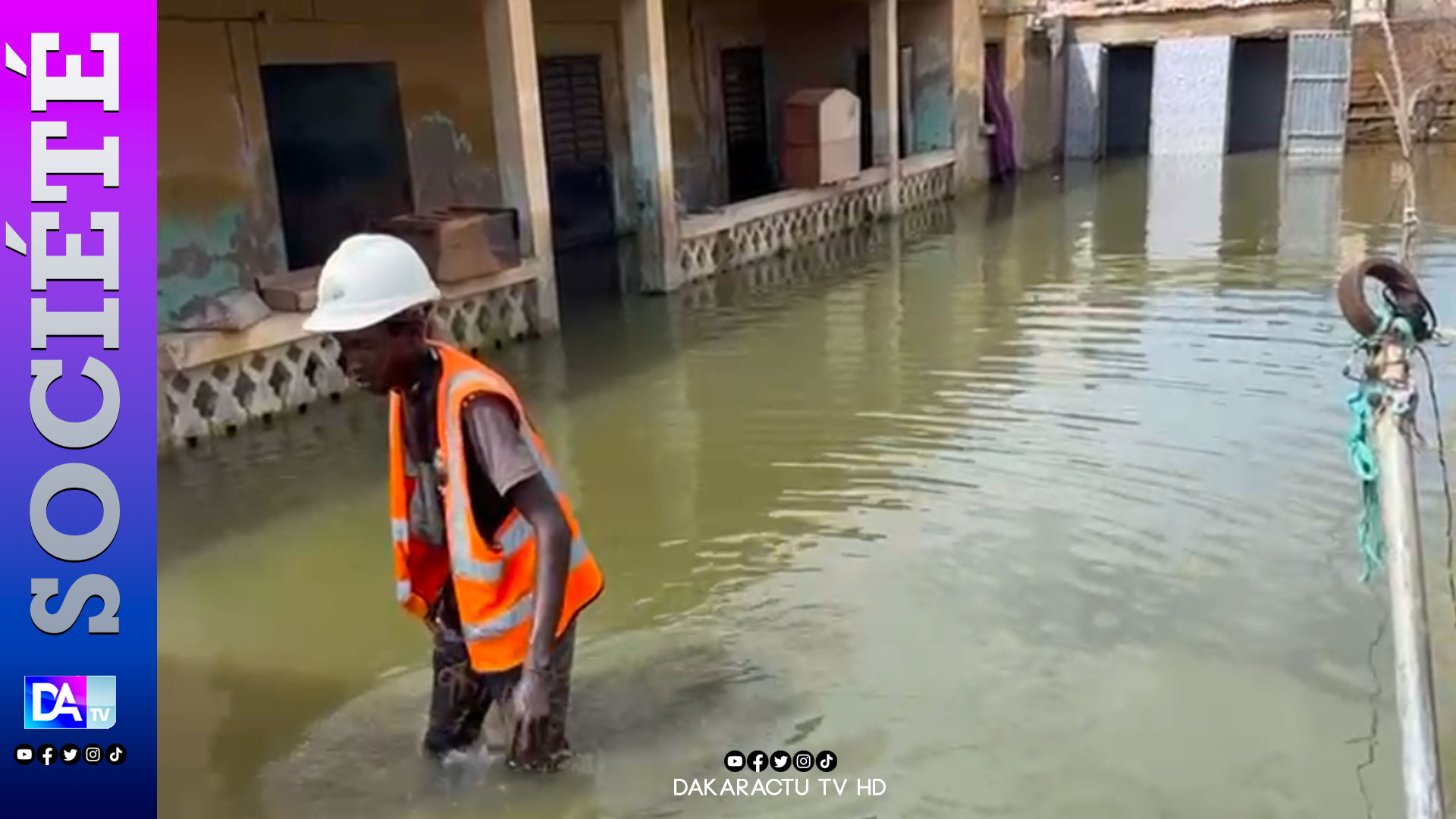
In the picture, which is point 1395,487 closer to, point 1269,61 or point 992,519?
point 992,519

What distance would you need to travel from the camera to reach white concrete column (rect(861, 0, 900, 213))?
14.7m

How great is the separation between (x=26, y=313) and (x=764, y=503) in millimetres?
3670

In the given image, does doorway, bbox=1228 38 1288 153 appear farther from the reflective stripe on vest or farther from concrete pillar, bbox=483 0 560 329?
the reflective stripe on vest

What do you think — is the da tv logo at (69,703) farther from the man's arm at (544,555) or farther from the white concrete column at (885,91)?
the white concrete column at (885,91)

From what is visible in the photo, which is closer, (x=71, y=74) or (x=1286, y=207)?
(x=71, y=74)

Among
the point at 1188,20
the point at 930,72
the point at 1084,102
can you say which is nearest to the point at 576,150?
the point at 930,72

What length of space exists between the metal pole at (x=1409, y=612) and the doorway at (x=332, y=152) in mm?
8783

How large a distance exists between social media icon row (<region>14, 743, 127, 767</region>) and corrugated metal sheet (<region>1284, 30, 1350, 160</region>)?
1985 centimetres

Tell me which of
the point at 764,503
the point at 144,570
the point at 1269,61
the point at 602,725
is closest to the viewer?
the point at 602,725

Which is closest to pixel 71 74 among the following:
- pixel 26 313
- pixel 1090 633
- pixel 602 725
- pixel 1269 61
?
pixel 26 313

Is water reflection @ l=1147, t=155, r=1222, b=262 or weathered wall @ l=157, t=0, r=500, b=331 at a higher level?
weathered wall @ l=157, t=0, r=500, b=331

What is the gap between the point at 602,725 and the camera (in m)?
4.11

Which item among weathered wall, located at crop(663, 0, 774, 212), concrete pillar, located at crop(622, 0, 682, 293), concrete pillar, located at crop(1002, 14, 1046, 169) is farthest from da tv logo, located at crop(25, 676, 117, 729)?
concrete pillar, located at crop(1002, 14, 1046, 169)

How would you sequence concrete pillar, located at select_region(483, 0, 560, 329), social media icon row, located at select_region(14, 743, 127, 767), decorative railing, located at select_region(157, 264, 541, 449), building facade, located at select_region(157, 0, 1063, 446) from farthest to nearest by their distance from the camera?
1. concrete pillar, located at select_region(483, 0, 560, 329)
2. building facade, located at select_region(157, 0, 1063, 446)
3. decorative railing, located at select_region(157, 264, 541, 449)
4. social media icon row, located at select_region(14, 743, 127, 767)
